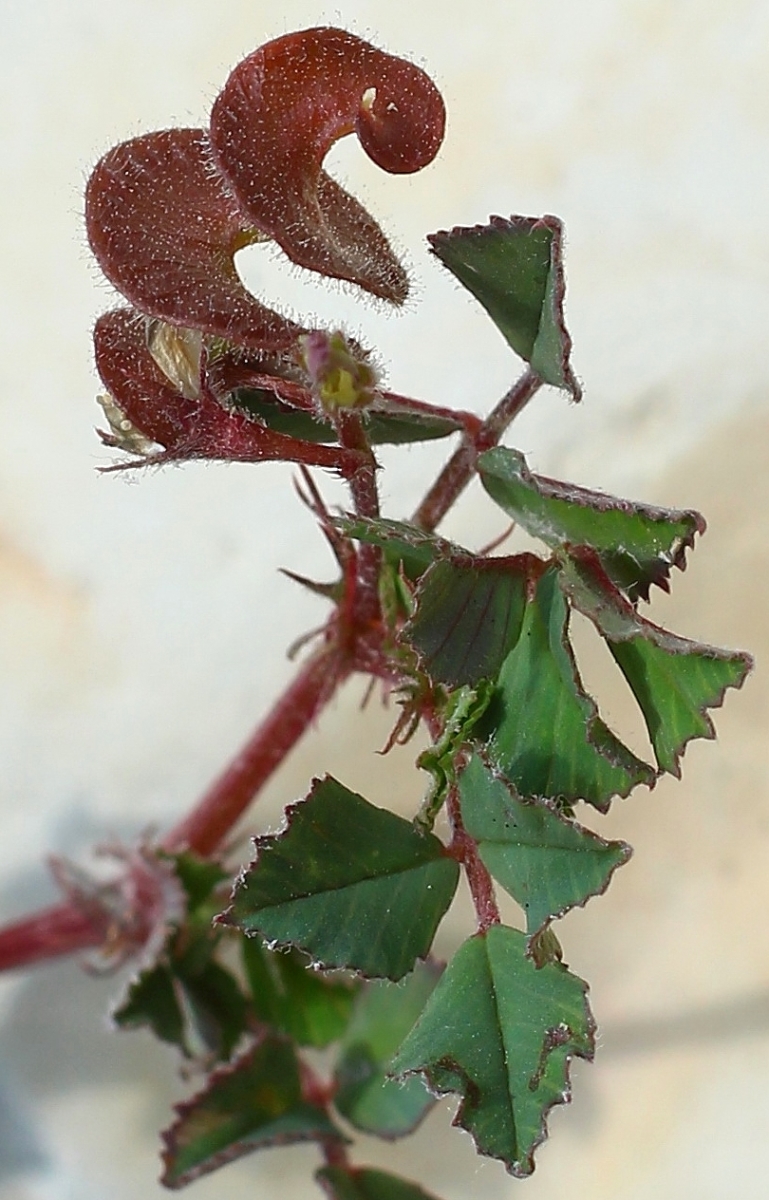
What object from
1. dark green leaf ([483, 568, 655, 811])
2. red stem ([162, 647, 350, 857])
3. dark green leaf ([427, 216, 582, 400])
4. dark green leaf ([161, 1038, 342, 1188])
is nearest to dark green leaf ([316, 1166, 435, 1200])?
dark green leaf ([161, 1038, 342, 1188])

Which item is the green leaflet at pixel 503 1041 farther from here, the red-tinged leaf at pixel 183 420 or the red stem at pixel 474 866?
the red-tinged leaf at pixel 183 420

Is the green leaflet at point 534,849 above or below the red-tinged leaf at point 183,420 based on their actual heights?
below

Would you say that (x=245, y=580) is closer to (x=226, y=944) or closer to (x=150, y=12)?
(x=226, y=944)

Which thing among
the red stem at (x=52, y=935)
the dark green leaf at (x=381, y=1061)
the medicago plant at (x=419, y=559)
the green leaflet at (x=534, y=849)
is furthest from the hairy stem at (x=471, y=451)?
the red stem at (x=52, y=935)

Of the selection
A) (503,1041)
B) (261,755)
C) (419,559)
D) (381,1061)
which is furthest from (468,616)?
(381,1061)

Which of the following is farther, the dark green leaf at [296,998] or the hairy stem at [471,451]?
the dark green leaf at [296,998]

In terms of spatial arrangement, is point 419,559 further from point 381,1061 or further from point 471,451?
point 381,1061

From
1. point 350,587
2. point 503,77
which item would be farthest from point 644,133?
point 350,587
